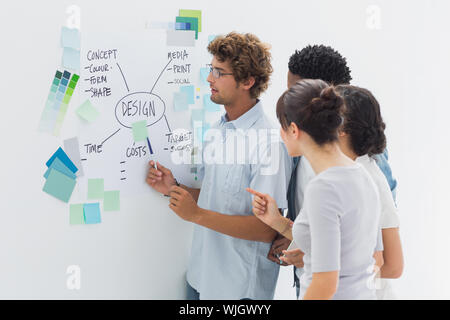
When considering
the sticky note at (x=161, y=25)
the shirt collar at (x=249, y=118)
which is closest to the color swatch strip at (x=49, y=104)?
the sticky note at (x=161, y=25)

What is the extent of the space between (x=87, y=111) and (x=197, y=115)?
15.7 inches

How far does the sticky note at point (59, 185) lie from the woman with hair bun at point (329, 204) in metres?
0.75

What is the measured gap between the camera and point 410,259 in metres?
2.40

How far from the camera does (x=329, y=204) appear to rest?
3.72ft

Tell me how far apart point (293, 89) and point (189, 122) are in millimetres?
645

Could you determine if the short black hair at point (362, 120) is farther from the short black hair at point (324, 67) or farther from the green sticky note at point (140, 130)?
the green sticky note at point (140, 130)

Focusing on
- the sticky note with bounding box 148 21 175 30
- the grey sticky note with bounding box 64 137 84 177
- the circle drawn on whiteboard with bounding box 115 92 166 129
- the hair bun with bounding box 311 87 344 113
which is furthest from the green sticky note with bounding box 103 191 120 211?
the hair bun with bounding box 311 87 344 113

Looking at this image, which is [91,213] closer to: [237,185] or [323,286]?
[237,185]

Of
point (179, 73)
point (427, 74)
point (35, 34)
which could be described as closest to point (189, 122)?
point (179, 73)

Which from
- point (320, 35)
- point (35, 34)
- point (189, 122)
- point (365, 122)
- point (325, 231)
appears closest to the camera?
point (325, 231)

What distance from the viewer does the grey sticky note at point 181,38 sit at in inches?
67.8

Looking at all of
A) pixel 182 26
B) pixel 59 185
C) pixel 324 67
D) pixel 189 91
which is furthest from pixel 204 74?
pixel 59 185
